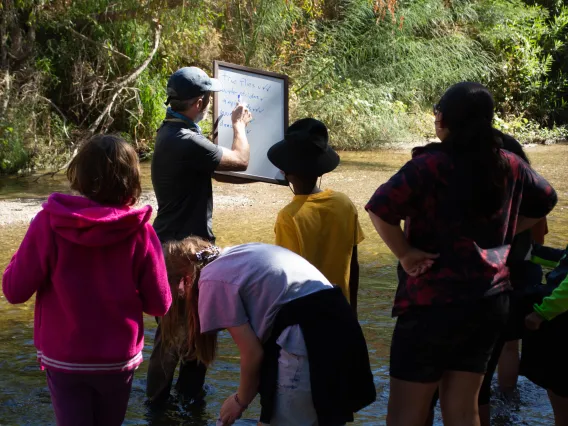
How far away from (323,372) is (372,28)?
48.0ft

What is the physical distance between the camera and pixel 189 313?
3.37 metres

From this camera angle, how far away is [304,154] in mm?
3805

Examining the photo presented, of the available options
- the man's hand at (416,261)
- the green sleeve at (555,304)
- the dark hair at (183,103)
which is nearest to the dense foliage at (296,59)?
the dark hair at (183,103)

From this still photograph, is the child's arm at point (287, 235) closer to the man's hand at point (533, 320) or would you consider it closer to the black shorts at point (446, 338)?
the black shorts at point (446, 338)

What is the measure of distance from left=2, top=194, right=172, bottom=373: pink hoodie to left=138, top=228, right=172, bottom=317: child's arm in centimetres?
3

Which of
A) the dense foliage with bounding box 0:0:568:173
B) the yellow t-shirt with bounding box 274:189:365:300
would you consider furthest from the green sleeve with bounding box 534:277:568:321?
the dense foliage with bounding box 0:0:568:173

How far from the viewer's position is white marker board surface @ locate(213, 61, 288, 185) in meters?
4.84

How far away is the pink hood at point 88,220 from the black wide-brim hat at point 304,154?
0.94 m

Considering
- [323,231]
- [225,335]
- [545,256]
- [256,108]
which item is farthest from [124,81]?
[545,256]

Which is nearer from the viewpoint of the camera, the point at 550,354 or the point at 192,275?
the point at 192,275

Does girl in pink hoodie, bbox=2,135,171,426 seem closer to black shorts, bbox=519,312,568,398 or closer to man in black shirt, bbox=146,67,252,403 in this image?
man in black shirt, bbox=146,67,252,403

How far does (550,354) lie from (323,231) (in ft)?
3.53

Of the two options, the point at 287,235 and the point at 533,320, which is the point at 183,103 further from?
the point at 533,320

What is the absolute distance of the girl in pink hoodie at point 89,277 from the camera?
9.68ft
